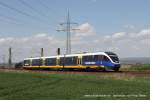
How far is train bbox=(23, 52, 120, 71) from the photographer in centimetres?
4925

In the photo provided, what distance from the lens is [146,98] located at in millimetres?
15852

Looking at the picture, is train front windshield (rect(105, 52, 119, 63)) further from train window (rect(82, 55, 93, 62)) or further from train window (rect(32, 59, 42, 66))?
train window (rect(32, 59, 42, 66))

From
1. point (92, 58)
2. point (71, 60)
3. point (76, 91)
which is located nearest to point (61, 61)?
point (71, 60)

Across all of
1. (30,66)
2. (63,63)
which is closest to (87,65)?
(63,63)

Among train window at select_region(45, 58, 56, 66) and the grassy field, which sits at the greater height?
train window at select_region(45, 58, 56, 66)

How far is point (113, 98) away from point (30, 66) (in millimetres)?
64587

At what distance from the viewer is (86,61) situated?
5250 cm

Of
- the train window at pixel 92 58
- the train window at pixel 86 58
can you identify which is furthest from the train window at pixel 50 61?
the train window at pixel 92 58

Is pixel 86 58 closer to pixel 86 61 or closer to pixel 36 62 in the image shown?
pixel 86 61

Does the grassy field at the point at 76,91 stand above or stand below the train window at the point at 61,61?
below

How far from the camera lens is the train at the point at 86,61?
162ft

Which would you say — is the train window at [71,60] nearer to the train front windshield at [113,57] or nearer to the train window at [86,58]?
the train window at [86,58]

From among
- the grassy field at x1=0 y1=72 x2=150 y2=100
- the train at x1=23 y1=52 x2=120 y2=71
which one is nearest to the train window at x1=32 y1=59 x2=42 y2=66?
the train at x1=23 y1=52 x2=120 y2=71

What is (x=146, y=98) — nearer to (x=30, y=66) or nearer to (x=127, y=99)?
(x=127, y=99)
